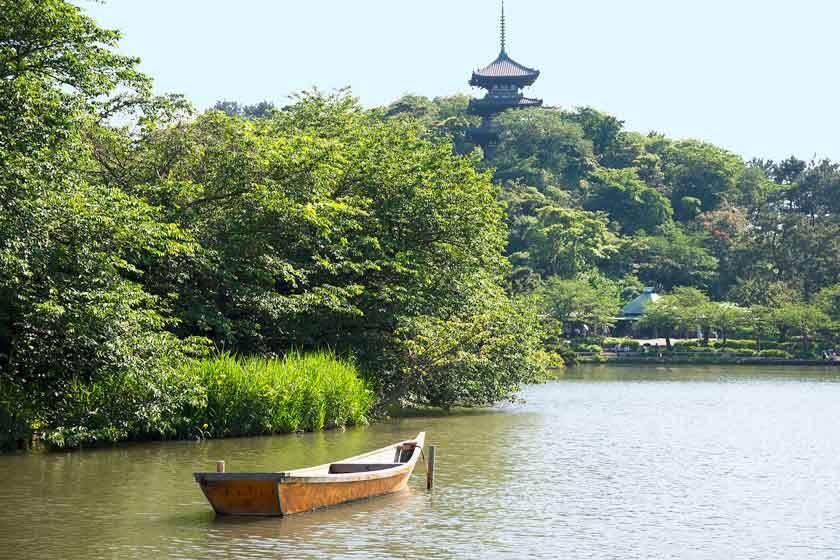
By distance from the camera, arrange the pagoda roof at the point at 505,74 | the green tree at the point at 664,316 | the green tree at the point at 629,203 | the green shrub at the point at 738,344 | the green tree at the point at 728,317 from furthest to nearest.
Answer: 1. the pagoda roof at the point at 505,74
2. the green tree at the point at 629,203
3. the green tree at the point at 664,316
4. the green shrub at the point at 738,344
5. the green tree at the point at 728,317

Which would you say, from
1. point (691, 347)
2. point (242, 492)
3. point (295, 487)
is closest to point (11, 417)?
point (242, 492)

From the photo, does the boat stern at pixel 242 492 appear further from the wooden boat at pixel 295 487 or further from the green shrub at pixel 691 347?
the green shrub at pixel 691 347

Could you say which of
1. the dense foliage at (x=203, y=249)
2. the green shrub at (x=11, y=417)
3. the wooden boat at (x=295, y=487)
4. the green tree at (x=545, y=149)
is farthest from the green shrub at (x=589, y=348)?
the wooden boat at (x=295, y=487)

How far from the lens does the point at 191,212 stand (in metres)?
27.1

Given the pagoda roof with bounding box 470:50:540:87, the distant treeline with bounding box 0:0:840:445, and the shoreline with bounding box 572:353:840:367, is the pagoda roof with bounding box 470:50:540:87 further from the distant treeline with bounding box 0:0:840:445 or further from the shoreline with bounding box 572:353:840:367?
the distant treeline with bounding box 0:0:840:445

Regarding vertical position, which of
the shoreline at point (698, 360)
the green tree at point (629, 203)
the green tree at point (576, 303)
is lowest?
the shoreline at point (698, 360)

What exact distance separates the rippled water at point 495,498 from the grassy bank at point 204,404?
50cm

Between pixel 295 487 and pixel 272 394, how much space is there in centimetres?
954

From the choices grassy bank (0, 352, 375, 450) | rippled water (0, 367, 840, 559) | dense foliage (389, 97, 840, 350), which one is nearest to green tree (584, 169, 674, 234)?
dense foliage (389, 97, 840, 350)

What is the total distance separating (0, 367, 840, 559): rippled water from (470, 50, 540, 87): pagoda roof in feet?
251

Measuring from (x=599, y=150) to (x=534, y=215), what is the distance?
727 inches

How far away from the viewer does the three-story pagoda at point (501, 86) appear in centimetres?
10519

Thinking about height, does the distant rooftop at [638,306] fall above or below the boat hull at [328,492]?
above

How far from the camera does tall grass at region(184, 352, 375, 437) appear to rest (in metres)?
24.5
